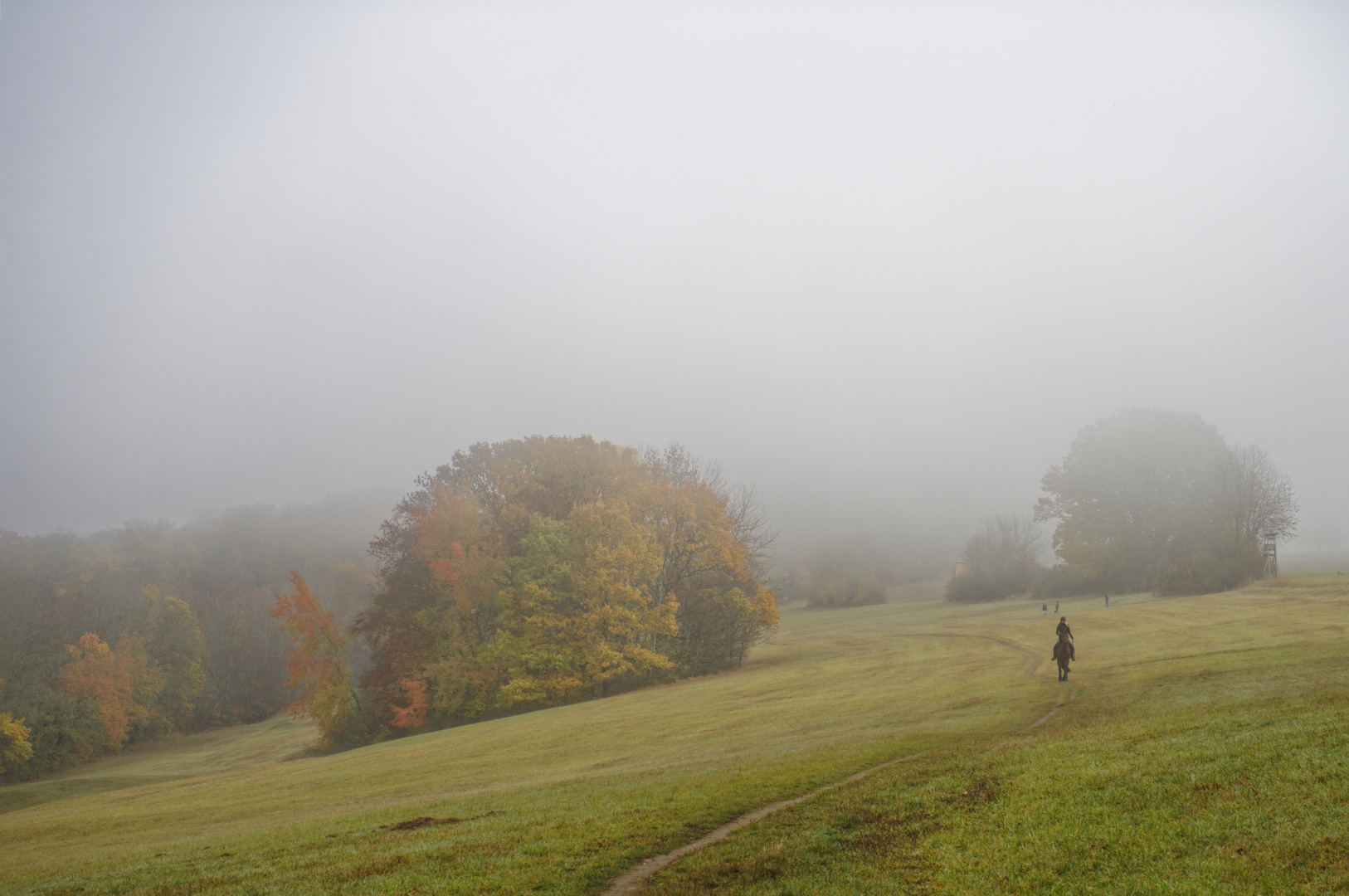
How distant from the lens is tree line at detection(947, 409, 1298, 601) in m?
58.1

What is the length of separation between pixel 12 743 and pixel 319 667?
1234 inches

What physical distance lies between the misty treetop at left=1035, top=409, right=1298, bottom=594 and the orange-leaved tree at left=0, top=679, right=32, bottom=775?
303 feet

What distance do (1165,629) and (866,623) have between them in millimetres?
→ 39175

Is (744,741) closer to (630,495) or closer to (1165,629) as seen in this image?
(1165,629)

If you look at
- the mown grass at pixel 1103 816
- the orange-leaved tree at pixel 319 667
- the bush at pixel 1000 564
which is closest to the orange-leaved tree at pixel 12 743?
the orange-leaved tree at pixel 319 667

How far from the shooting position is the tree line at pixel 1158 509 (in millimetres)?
58094

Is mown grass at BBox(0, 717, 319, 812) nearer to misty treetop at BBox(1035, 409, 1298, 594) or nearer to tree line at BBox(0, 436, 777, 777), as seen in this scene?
tree line at BBox(0, 436, 777, 777)

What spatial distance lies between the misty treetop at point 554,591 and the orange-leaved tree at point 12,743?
31.2m

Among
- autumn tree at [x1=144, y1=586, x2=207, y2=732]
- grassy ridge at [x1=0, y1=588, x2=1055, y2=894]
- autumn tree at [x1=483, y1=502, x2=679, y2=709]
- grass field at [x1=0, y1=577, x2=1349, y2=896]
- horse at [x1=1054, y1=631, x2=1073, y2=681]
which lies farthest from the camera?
autumn tree at [x1=144, y1=586, x2=207, y2=732]

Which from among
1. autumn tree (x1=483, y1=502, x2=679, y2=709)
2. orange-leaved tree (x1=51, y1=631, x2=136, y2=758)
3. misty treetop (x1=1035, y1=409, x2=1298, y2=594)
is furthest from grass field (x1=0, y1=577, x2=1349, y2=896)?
orange-leaved tree (x1=51, y1=631, x2=136, y2=758)

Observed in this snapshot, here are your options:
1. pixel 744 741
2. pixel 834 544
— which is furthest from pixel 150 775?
pixel 834 544

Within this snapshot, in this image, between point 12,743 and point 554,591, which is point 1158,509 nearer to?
point 554,591

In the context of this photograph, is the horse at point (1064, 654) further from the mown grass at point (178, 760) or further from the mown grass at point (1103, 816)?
the mown grass at point (178, 760)

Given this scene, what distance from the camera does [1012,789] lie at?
1134cm
